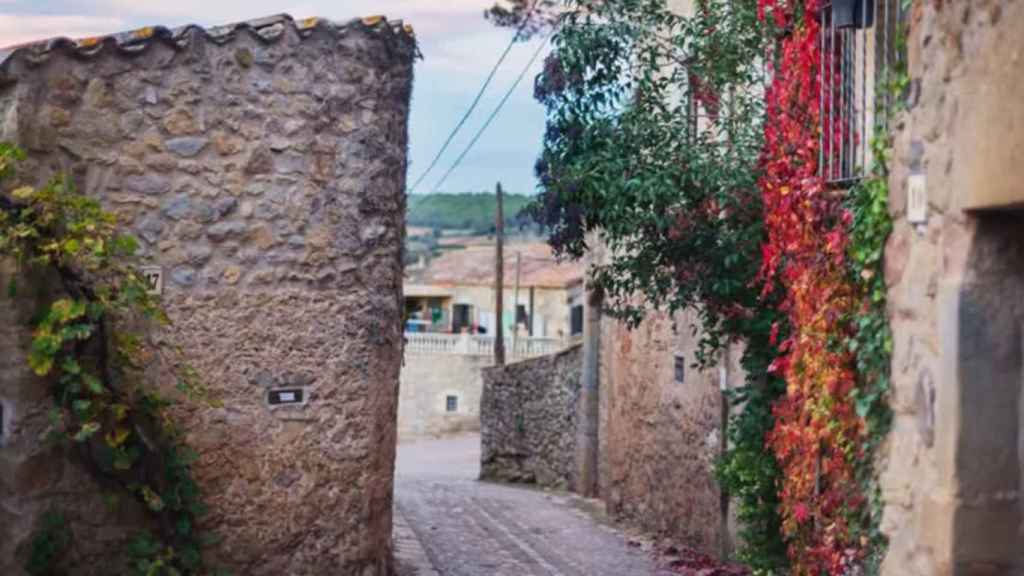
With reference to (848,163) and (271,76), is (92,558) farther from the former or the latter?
(848,163)

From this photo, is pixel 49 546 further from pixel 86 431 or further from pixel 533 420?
pixel 533 420

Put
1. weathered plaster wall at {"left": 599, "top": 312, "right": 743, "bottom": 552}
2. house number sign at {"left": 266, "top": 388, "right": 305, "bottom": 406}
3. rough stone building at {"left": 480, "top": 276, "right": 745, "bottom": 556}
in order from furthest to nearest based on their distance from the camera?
rough stone building at {"left": 480, "top": 276, "right": 745, "bottom": 556}
weathered plaster wall at {"left": 599, "top": 312, "right": 743, "bottom": 552}
house number sign at {"left": 266, "top": 388, "right": 305, "bottom": 406}

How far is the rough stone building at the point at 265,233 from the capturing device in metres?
8.19

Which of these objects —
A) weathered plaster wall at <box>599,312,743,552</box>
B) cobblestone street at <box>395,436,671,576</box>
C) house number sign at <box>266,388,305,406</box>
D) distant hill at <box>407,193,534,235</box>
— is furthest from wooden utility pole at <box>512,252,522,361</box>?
distant hill at <box>407,193,534,235</box>

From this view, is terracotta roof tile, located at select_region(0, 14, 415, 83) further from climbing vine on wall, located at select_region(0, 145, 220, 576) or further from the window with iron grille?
the window with iron grille

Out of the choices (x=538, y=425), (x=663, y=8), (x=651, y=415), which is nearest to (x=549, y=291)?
(x=538, y=425)

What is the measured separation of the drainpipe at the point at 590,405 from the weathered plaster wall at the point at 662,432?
0.75 meters

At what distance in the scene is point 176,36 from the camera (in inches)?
326

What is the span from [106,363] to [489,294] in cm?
5621

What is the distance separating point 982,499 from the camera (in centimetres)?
505

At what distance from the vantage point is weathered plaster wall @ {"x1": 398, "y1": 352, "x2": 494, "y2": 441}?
51.5 meters

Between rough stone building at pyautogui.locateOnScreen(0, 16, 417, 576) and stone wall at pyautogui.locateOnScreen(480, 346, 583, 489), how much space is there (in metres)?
14.4

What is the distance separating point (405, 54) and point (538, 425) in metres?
16.5

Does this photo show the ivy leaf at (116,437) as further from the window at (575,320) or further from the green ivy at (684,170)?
the window at (575,320)
